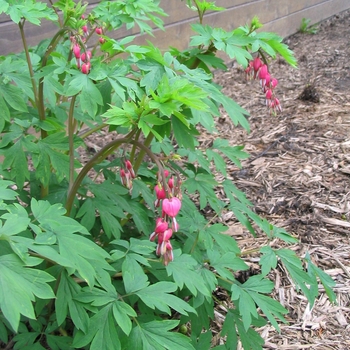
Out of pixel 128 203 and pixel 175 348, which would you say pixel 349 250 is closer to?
pixel 128 203

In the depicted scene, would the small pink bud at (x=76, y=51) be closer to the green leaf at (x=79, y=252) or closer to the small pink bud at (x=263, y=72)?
the green leaf at (x=79, y=252)

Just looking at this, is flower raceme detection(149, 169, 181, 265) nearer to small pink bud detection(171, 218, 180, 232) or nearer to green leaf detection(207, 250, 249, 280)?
small pink bud detection(171, 218, 180, 232)

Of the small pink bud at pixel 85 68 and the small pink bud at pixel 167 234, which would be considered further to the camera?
the small pink bud at pixel 85 68

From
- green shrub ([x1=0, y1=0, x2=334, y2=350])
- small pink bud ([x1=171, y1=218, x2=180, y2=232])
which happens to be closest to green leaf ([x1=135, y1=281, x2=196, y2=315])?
green shrub ([x1=0, y1=0, x2=334, y2=350])

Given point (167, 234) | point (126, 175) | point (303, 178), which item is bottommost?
point (303, 178)

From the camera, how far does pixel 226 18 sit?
20.2 ft

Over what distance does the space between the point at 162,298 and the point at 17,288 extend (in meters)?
0.56

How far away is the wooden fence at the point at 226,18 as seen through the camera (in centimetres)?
380

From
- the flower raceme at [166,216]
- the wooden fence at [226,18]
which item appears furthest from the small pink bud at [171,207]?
the wooden fence at [226,18]

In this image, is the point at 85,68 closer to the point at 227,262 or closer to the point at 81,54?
the point at 81,54

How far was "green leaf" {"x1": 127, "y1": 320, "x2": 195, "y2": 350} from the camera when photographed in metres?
1.53

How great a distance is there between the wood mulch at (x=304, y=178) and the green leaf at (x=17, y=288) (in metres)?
1.40

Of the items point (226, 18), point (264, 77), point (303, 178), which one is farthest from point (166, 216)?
point (226, 18)

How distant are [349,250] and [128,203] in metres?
1.56
